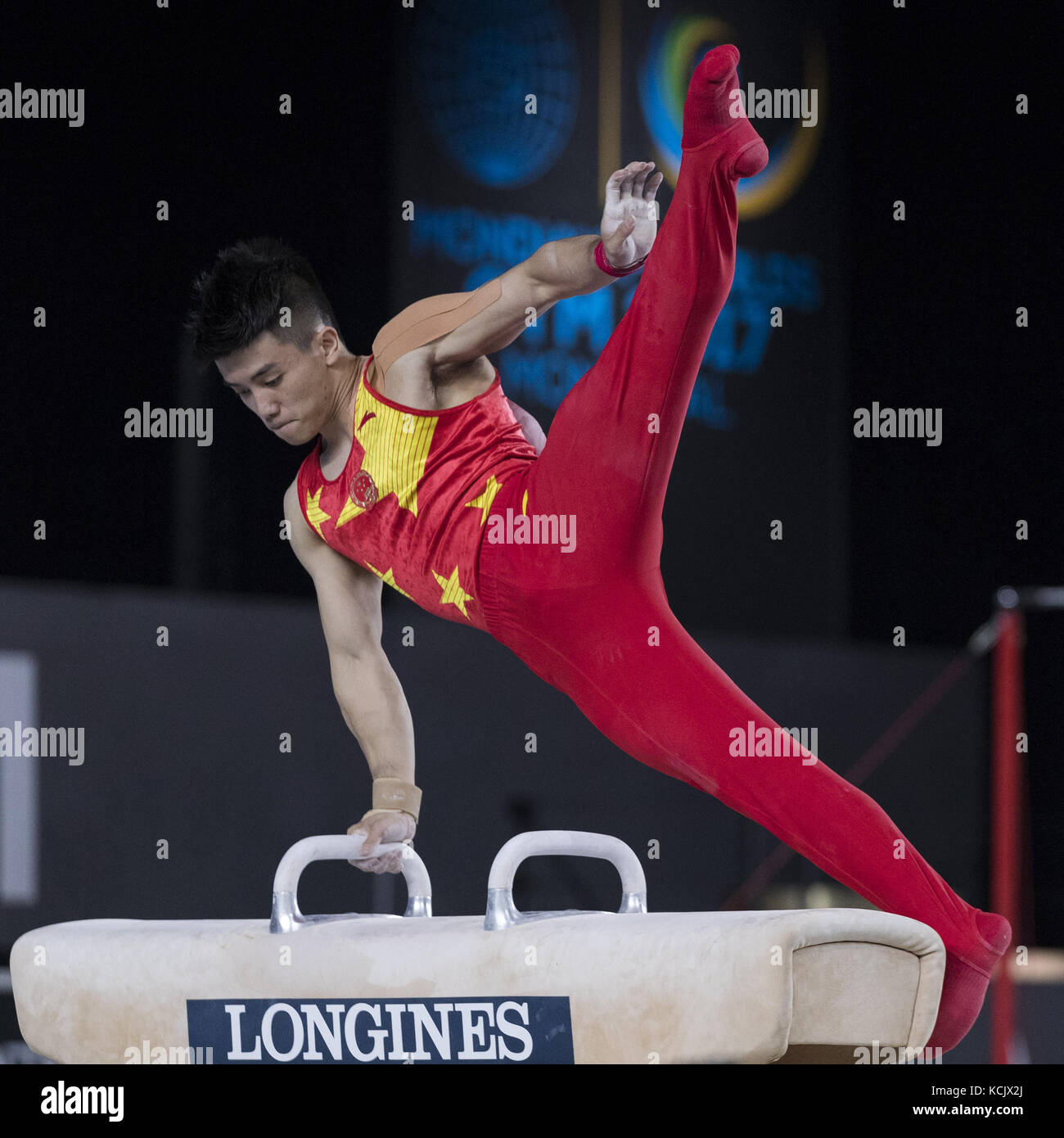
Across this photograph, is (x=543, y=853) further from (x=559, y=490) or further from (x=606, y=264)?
(x=606, y=264)

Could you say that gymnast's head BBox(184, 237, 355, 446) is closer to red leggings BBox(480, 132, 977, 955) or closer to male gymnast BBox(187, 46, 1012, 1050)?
male gymnast BBox(187, 46, 1012, 1050)

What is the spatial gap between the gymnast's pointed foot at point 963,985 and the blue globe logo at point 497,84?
12.4 feet

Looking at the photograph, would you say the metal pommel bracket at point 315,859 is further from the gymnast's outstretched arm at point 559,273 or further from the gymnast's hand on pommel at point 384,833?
the gymnast's outstretched arm at point 559,273

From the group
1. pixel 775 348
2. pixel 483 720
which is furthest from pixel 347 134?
pixel 483 720

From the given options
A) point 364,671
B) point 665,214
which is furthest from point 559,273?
point 665,214

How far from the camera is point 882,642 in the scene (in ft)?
21.0

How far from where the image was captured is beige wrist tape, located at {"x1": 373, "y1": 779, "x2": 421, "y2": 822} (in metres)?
3.63

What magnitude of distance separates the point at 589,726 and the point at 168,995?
3.28m

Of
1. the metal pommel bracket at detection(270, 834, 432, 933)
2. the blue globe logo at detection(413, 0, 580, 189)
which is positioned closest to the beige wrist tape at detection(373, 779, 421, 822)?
the metal pommel bracket at detection(270, 834, 432, 933)

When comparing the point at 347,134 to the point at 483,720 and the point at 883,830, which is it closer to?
the point at 483,720

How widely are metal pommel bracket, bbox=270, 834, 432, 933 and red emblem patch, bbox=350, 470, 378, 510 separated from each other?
85cm

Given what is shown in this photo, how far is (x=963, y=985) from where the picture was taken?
9.07ft

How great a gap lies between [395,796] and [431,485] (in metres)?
0.79

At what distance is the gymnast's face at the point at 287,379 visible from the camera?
12.1 ft
